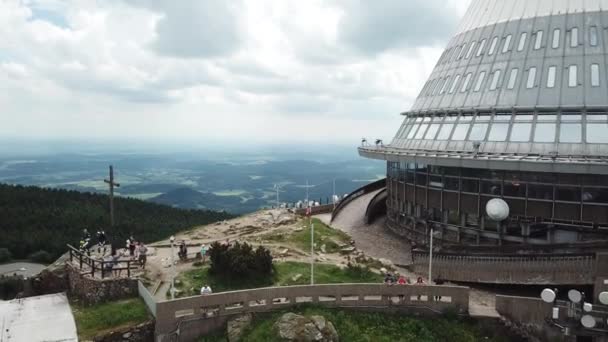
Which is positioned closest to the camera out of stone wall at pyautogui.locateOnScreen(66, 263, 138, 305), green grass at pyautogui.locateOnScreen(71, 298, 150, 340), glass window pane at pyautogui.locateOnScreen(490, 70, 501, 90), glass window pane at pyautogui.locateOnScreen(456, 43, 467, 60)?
green grass at pyautogui.locateOnScreen(71, 298, 150, 340)

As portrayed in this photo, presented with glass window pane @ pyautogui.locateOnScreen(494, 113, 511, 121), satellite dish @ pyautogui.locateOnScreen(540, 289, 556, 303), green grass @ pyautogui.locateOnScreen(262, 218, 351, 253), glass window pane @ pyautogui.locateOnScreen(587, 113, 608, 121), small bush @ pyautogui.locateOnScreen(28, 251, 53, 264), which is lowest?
small bush @ pyautogui.locateOnScreen(28, 251, 53, 264)

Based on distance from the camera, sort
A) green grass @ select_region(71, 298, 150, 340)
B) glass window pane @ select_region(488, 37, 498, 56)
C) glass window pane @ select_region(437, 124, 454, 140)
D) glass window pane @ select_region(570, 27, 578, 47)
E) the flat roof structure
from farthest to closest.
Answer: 1. glass window pane @ select_region(488, 37, 498, 56)
2. glass window pane @ select_region(437, 124, 454, 140)
3. glass window pane @ select_region(570, 27, 578, 47)
4. green grass @ select_region(71, 298, 150, 340)
5. the flat roof structure

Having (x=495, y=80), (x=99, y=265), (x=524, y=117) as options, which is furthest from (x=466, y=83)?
(x=99, y=265)

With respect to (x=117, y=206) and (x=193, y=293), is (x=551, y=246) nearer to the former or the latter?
(x=193, y=293)

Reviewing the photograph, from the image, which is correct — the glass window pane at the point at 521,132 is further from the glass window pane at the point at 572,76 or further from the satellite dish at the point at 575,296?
the satellite dish at the point at 575,296

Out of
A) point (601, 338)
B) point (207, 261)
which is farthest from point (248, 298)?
point (601, 338)

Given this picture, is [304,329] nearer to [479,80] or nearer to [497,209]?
[497,209]

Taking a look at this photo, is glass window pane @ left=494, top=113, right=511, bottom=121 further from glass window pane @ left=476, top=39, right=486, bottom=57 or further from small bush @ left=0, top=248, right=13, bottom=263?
small bush @ left=0, top=248, right=13, bottom=263

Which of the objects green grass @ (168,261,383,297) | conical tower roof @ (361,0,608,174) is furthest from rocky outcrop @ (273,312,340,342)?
conical tower roof @ (361,0,608,174)
